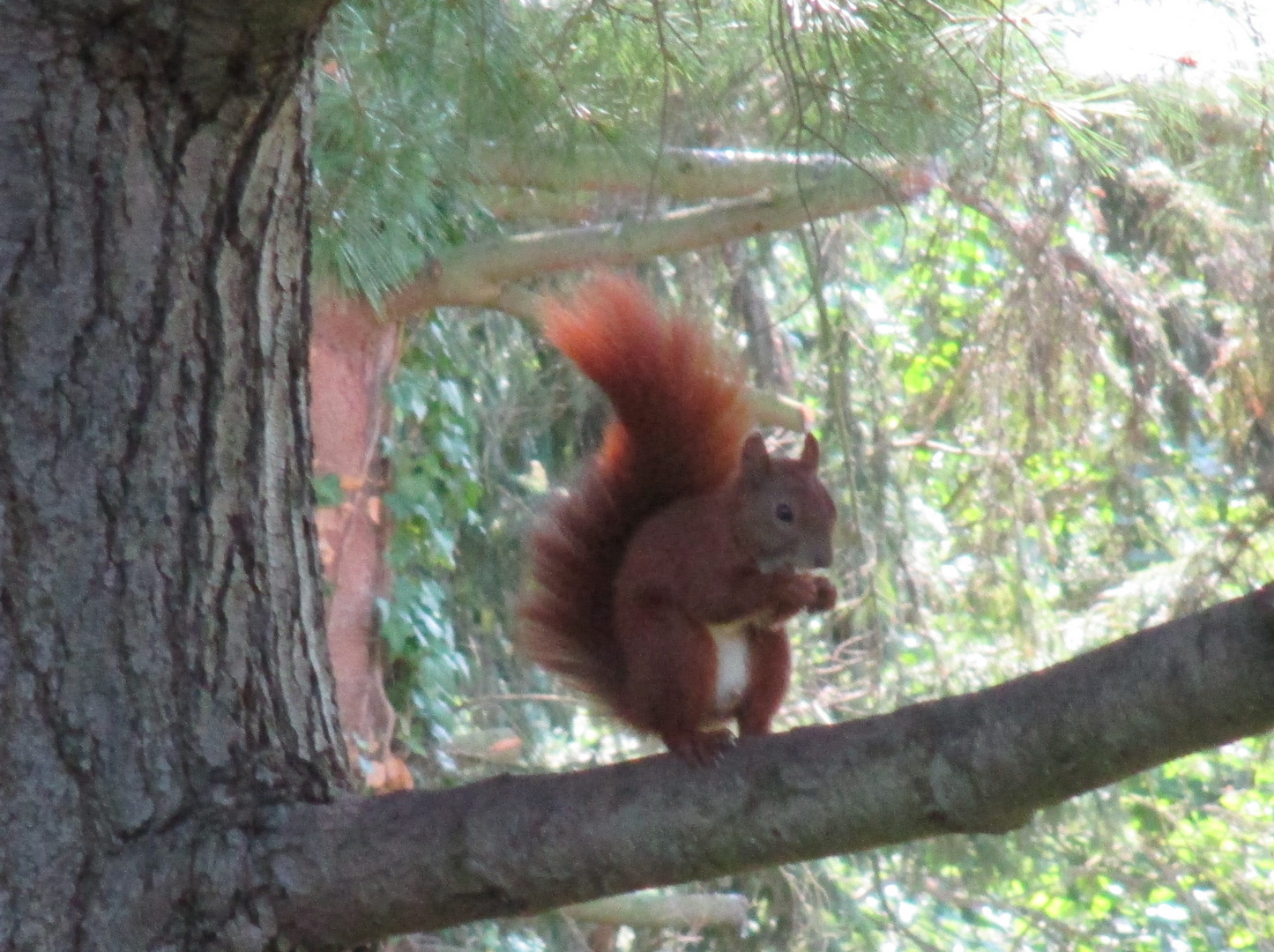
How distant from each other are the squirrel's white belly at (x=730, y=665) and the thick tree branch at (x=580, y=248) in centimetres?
101

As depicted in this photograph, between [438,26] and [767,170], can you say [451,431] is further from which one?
[438,26]

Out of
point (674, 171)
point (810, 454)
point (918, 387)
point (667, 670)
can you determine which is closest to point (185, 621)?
point (667, 670)

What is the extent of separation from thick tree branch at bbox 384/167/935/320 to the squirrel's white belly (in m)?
1.01

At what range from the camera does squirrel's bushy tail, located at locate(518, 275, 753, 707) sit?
1.55 meters

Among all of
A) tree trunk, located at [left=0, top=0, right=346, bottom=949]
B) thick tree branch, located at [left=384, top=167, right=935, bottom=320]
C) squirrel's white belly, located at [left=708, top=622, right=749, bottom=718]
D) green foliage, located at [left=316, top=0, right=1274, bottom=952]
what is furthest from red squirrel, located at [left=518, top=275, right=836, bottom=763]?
thick tree branch, located at [left=384, top=167, right=935, bottom=320]

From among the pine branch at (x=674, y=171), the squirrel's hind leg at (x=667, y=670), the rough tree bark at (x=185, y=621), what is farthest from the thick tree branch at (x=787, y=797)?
the pine branch at (x=674, y=171)

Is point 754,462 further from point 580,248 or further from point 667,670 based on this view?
point 580,248

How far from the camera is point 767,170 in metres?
2.73

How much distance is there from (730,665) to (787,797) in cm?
53

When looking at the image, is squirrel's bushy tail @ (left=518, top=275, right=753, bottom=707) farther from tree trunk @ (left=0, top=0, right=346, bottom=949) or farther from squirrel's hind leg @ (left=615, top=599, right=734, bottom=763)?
tree trunk @ (left=0, top=0, right=346, bottom=949)

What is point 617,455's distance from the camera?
1.72 m

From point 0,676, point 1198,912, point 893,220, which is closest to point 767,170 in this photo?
point 893,220

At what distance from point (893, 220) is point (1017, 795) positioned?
242 cm

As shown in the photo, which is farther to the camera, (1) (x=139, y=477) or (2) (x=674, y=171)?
(2) (x=674, y=171)
